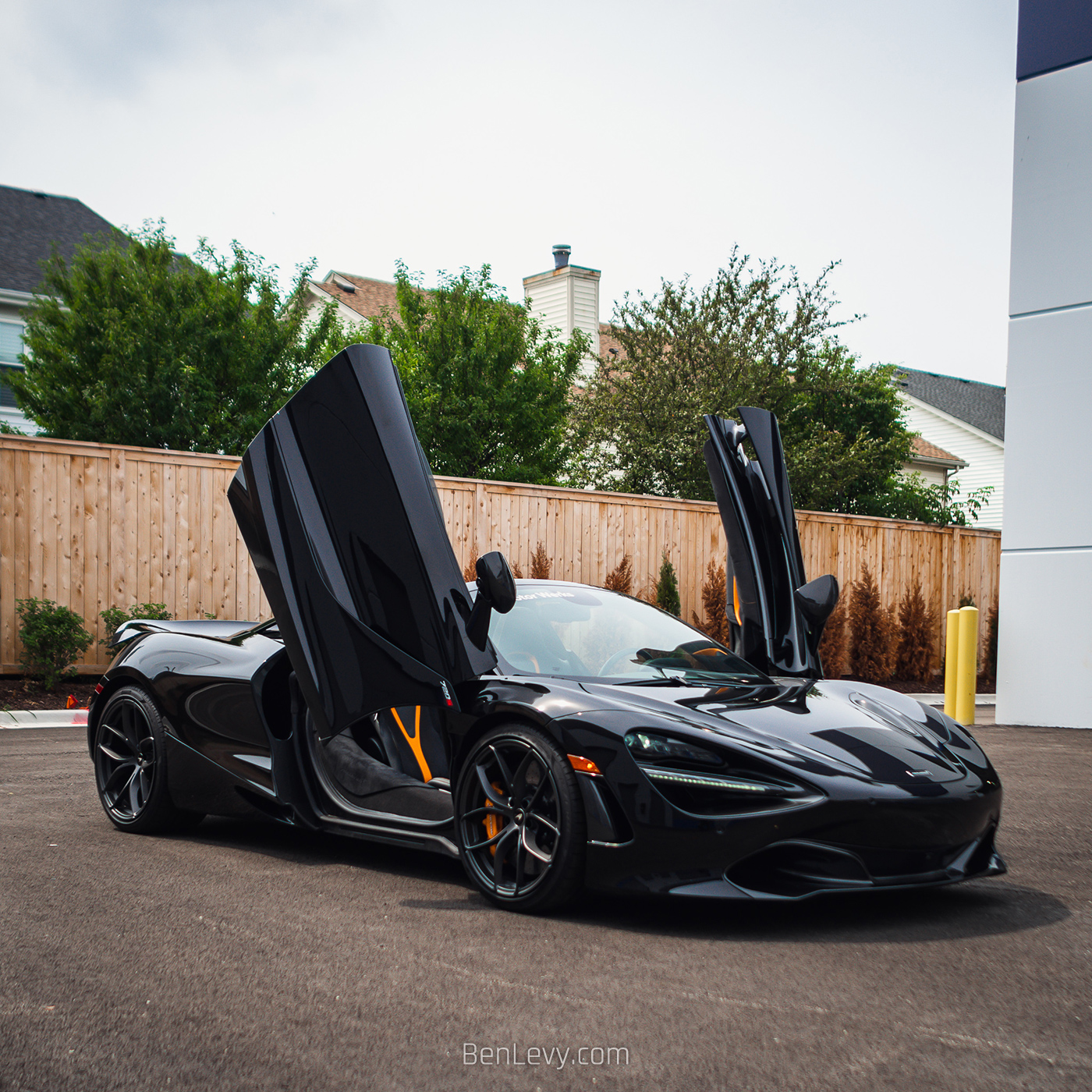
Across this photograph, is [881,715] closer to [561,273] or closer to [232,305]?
[232,305]

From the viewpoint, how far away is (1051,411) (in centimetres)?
1141

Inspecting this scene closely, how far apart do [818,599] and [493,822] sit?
226 cm

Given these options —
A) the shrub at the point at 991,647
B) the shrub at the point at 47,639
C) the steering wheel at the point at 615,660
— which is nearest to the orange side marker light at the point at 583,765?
the steering wheel at the point at 615,660

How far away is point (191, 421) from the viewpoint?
54.3 ft

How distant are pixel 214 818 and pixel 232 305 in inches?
483

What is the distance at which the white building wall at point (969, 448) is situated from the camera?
132ft

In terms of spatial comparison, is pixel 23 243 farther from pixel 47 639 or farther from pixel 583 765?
pixel 583 765

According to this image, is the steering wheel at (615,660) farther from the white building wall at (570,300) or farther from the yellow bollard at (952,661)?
the white building wall at (570,300)

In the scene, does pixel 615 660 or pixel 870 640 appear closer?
pixel 615 660

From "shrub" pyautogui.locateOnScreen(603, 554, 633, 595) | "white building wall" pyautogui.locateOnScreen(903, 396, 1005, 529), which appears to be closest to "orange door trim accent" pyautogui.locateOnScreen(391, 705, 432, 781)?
"shrub" pyautogui.locateOnScreen(603, 554, 633, 595)

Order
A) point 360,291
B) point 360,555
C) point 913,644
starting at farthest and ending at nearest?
1. point 360,291
2. point 913,644
3. point 360,555

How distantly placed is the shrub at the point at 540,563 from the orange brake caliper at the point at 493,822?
9546 millimetres

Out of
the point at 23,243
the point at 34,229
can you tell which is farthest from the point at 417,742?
the point at 34,229

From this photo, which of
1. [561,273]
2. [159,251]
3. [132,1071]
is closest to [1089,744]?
[132,1071]
